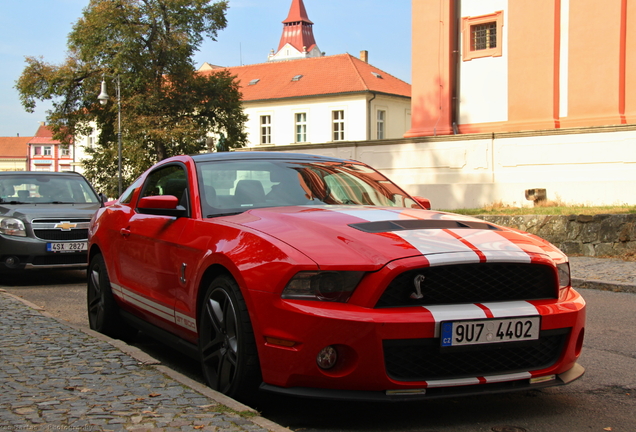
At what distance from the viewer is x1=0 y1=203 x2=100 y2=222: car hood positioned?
→ 10.4m

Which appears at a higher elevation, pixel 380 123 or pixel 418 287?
pixel 380 123

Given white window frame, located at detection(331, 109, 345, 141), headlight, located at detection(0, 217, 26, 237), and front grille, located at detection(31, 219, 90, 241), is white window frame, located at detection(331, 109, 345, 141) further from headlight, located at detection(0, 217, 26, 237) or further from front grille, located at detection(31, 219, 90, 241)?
headlight, located at detection(0, 217, 26, 237)

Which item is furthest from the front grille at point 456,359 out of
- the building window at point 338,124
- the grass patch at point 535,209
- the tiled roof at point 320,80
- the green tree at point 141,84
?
the building window at point 338,124

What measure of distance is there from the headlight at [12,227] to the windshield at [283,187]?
606 centimetres

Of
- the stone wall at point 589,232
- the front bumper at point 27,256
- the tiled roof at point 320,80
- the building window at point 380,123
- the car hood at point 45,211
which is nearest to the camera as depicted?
the front bumper at point 27,256

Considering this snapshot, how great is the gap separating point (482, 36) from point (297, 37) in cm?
11905

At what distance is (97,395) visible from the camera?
12.5 feet

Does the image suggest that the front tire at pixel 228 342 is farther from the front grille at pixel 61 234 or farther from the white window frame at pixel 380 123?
the white window frame at pixel 380 123

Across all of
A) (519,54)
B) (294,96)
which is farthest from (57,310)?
(294,96)

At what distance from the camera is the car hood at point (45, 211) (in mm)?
10359

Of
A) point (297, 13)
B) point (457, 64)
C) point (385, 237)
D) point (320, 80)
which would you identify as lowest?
point (385, 237)

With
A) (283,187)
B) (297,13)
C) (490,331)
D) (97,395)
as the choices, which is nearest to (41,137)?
(297,13)

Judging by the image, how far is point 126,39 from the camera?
45.6m

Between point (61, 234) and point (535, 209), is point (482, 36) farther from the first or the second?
point (61, 234)
